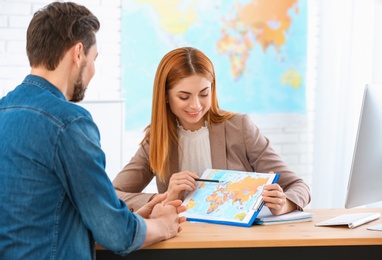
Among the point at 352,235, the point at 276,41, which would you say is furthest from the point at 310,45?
the point at 352,235

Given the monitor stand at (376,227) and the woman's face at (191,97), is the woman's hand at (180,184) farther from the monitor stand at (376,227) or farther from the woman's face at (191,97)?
the monitor stand at (376,227)

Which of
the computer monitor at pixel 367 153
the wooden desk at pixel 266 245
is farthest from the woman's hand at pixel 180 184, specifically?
the computer monitor at pixel 367 153

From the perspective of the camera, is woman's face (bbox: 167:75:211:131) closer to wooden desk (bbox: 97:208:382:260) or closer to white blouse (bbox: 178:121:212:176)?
white blouse (bbox: 178:121:212:176)

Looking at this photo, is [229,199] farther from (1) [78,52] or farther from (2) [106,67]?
(2) [106,67]

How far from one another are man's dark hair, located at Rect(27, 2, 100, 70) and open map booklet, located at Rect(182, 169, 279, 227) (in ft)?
2.33

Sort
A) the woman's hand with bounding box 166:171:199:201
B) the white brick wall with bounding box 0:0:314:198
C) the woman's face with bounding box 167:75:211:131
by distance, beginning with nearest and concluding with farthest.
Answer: the woman's hand with bounding box 166:171:199:201
the woman's face with bounding box 167:75:211:131
the white brick wall with bounding box 0:0:314:198

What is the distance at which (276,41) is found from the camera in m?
4.38

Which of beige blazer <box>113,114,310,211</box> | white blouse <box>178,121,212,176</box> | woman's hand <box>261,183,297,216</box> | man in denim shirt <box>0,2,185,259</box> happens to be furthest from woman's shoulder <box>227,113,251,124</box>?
man in denim shirt <box>0,2,185,259</box>

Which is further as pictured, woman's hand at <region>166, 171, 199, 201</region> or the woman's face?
the woman's face

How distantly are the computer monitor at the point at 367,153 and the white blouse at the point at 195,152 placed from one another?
74 cm

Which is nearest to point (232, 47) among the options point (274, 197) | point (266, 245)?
point (274, 197)

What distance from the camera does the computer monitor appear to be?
1943mm

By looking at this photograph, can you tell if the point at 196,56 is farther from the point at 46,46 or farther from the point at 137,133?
the point at 137,133

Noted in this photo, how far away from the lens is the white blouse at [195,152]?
2.59m
